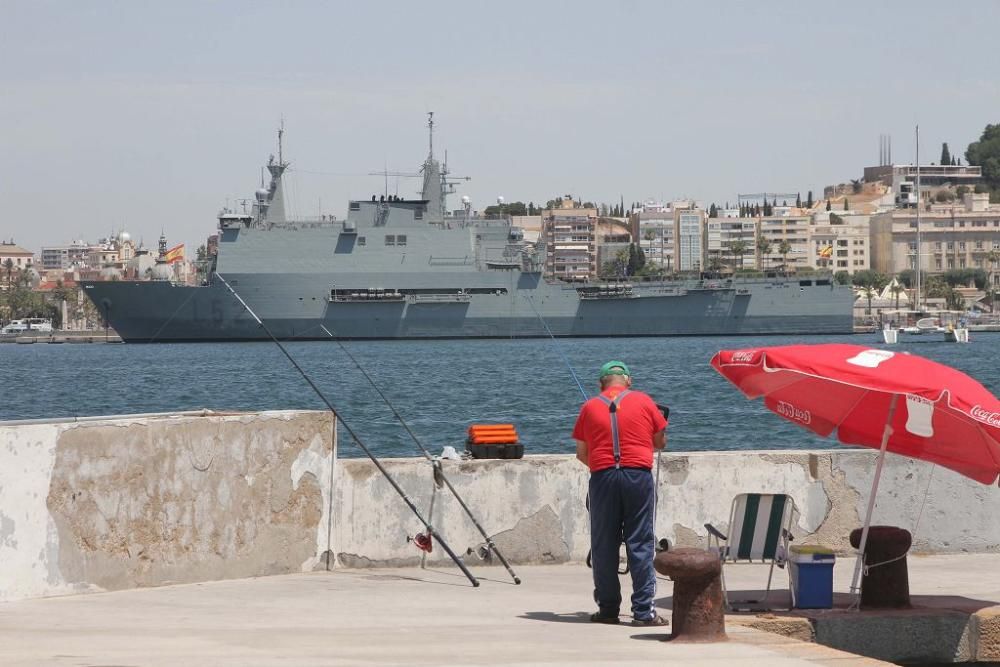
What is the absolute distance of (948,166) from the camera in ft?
559

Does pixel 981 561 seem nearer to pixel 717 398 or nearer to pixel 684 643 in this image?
pixel 684 643

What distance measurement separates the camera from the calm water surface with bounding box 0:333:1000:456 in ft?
75.0

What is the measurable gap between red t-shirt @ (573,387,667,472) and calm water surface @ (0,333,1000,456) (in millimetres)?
9473

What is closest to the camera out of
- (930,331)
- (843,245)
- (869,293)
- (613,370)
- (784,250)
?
(613,370)

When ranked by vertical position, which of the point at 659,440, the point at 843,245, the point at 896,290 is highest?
the point at 843,245

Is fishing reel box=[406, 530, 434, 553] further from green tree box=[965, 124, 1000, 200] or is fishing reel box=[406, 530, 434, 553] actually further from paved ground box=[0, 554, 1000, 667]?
green tree box=[965, 124, 1000, 200]

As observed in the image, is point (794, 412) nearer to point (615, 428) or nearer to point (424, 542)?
point (615, 428)

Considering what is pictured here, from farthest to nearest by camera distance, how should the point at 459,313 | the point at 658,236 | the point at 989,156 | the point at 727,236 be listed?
the point at 989,156
the point at 727,236
the point at 658,236
the point at 459,313

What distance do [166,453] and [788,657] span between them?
8.11ft

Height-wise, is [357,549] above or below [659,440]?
below

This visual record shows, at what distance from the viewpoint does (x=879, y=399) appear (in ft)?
18.6

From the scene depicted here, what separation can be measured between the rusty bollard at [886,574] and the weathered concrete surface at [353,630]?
735 mm

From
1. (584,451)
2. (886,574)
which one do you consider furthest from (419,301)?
(584,451)

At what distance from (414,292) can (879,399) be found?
66.7 m
